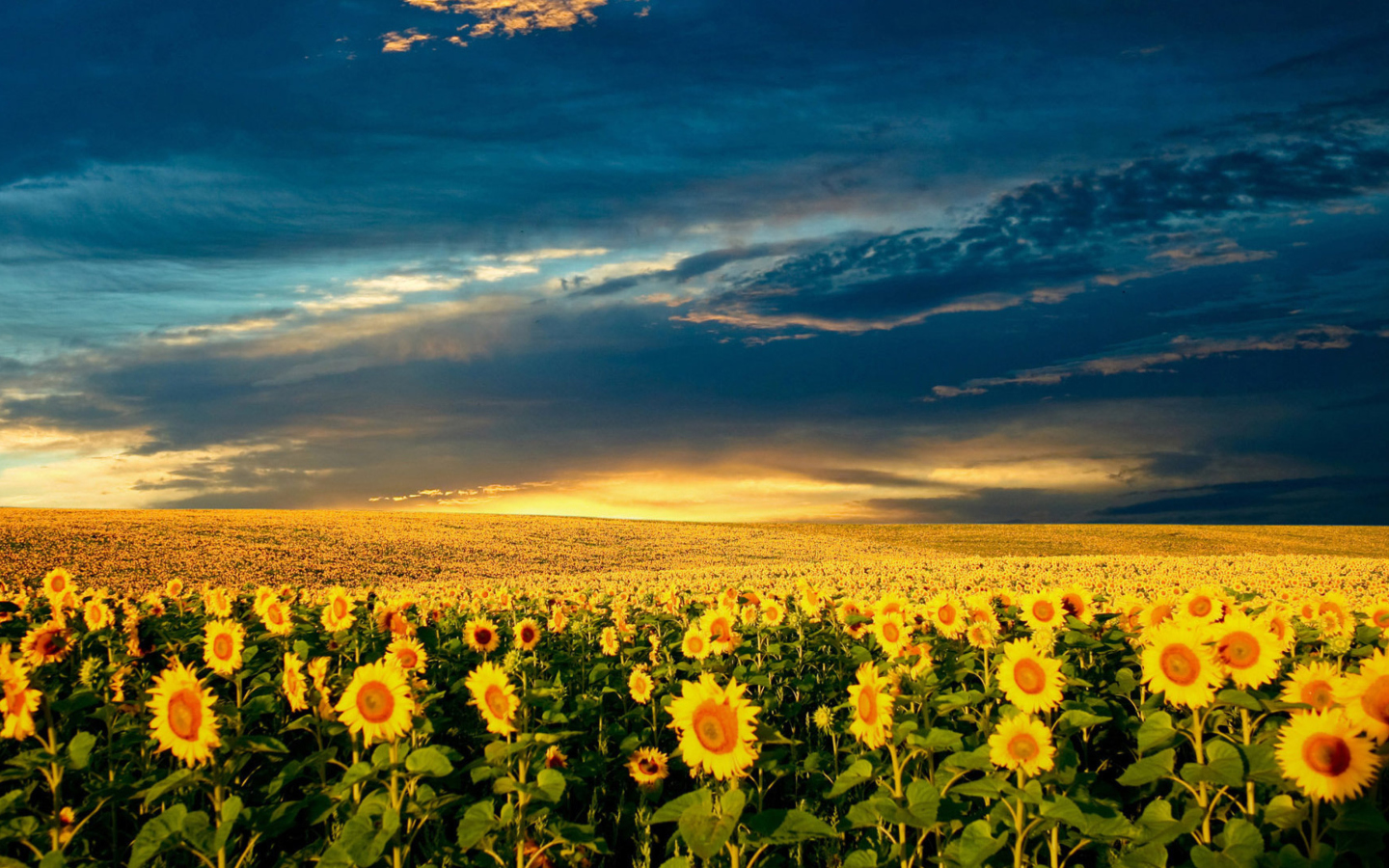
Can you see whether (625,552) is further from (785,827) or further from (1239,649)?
(785,827)

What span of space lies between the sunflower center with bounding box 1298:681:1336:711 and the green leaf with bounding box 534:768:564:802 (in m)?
4.19

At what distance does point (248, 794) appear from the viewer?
6262 mm

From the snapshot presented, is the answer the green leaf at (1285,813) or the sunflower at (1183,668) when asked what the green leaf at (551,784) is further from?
the green leaf at (1285,813)

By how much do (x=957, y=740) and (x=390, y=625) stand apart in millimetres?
5445

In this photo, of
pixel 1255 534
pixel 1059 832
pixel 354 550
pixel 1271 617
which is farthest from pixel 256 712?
pixel 1255 534

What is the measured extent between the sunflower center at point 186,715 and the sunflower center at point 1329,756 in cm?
618

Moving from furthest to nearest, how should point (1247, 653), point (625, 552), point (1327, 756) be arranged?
point (625, 552)
point (1247, 653)
point (1327, 756)

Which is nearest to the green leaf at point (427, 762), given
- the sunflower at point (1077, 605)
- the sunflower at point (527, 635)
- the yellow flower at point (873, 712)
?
the yellow flower at point (873, 712)

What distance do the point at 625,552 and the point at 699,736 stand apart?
145ft

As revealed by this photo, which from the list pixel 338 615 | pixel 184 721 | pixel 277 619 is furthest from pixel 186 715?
pixel 277 619

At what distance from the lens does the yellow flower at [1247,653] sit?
4938mm

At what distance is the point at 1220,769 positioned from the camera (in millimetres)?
4293

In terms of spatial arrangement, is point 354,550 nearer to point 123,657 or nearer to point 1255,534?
point 123,657

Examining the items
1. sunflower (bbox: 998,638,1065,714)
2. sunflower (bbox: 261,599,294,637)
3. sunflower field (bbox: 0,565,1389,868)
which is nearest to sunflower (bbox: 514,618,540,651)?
sunflower field (bbox: 0,565,1389,868)
